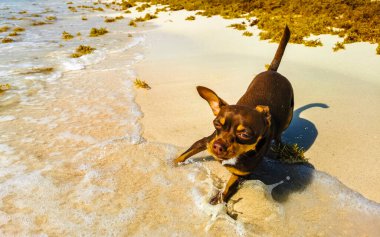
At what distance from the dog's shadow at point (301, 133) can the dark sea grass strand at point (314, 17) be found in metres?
5.94

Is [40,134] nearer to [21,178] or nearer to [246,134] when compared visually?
[21,178]

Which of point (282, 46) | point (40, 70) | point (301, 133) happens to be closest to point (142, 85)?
point (282, 46)

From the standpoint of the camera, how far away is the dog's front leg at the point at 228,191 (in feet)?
11.9

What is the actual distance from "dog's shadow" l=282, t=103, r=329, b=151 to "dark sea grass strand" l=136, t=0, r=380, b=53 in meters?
5.94

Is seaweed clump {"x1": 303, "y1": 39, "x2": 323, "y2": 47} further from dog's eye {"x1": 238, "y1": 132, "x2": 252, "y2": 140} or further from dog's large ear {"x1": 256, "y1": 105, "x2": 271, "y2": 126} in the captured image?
dog's eye {"x1": 238, "y1": 132, "x2": 252, "y2": 140}

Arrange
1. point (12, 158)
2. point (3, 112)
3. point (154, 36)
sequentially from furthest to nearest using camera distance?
1. point (154, 36)
2. point (3, 112)
3. point (12, 158)

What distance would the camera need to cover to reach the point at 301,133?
5.39 metres

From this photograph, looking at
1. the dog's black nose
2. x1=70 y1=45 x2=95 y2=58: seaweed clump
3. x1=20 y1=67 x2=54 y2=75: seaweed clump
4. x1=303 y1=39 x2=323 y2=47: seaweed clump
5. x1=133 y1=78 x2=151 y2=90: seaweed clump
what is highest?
the dog's black nose

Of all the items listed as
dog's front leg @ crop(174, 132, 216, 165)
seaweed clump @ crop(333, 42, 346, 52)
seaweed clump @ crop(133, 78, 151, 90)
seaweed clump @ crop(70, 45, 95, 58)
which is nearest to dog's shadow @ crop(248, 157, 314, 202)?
dog's front leg @ crop(174, 132, 216, 165)

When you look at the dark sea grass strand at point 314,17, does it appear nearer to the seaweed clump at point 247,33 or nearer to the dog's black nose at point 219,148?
the seaweed clump at point 247,33

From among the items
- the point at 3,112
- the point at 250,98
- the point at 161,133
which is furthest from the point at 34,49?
the point at 250,98

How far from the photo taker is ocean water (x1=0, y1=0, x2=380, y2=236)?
3359mm

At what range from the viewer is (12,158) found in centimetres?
454

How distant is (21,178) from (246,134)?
3.06 metres
